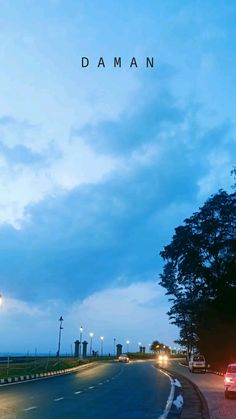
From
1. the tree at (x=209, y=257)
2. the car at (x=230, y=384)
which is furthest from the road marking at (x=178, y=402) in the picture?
the tree at (x=209, y=257)

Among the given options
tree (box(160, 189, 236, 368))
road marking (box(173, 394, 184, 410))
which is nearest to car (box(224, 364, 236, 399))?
road marking (box(173, 394, 184, 410))

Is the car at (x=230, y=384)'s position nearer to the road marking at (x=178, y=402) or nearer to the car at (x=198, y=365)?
the road marking at (x=178, y=402)

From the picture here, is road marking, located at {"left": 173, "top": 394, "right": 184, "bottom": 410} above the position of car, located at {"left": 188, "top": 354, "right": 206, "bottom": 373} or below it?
below

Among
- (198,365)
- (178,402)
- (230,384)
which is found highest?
(198,365)

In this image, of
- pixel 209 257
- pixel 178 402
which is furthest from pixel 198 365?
pixel 178 402

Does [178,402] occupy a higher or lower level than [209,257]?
lower

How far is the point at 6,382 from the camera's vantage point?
38.1 meters

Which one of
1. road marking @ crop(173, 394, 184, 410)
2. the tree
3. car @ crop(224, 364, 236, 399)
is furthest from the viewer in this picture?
the tree

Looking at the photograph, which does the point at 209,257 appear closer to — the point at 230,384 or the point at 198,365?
the point at 198,365

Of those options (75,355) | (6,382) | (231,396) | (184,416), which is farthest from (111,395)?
(75,355)

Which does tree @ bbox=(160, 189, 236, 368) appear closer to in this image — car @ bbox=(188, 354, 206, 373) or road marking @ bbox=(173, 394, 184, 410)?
car @ bbox=(188, 354, 206, 373)

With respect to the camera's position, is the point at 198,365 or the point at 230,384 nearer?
the point at 230,384

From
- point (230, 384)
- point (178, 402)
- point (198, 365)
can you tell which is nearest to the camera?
point (178, 402)

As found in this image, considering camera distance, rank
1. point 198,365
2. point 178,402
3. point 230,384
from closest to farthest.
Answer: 1. point 178,402
2. point 230,384
3. point 198,365
